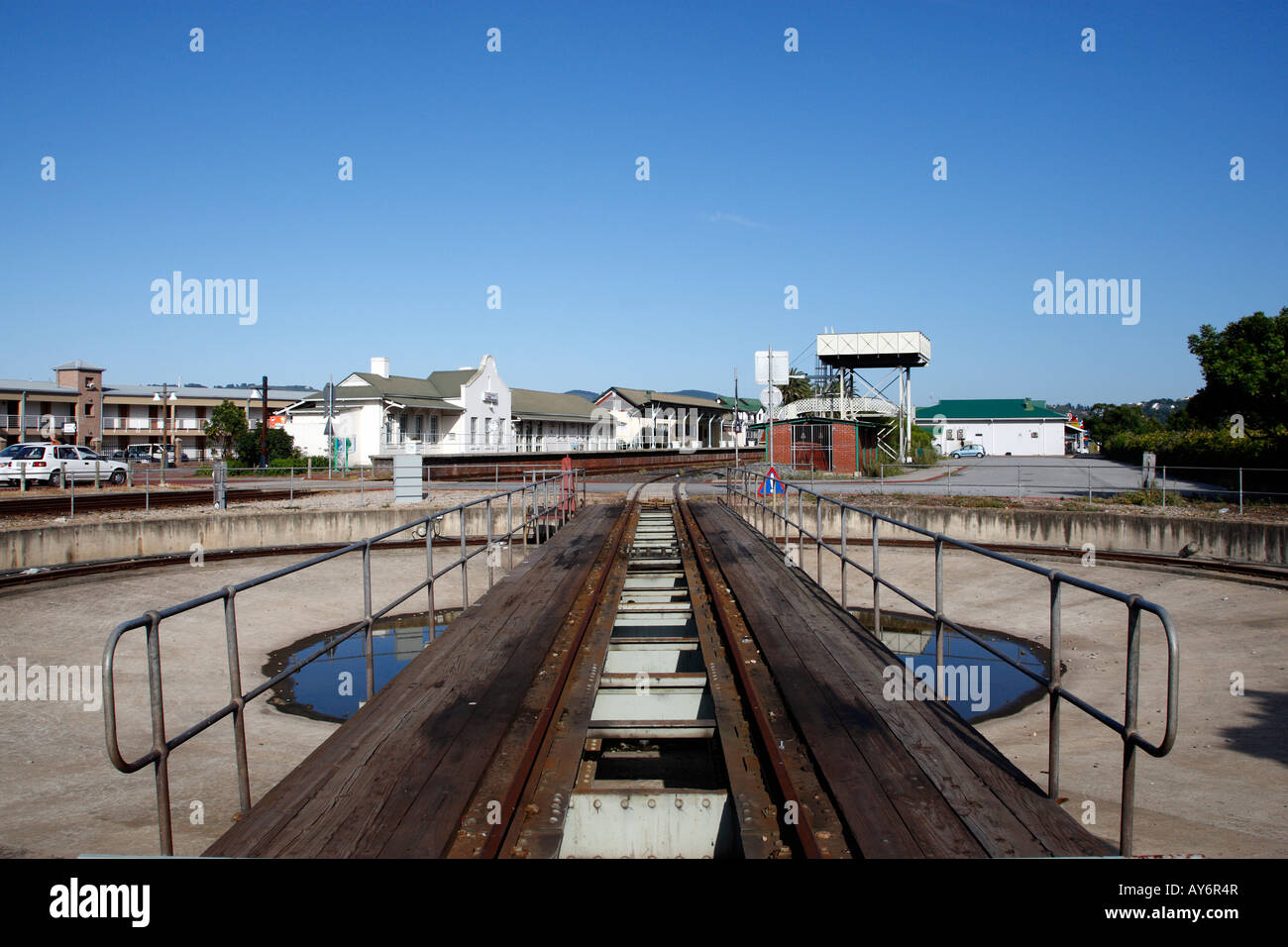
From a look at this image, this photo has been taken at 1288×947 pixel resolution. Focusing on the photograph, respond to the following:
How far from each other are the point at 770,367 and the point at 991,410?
8249 centimetres

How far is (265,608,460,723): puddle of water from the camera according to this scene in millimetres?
11727

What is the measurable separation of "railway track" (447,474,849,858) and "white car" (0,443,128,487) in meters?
28.7

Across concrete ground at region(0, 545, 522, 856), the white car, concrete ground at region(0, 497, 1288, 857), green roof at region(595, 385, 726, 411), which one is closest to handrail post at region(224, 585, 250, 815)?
concrete ground at region(0, 497, 1288, 857)

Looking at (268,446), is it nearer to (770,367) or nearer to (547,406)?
(547,406)

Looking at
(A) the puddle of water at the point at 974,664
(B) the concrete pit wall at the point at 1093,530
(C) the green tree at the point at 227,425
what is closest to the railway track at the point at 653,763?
(A) the puddle of water at the point at 974,664

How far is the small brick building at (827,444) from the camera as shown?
4066 centimetres

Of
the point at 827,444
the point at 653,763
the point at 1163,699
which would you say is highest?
the point at 827,444

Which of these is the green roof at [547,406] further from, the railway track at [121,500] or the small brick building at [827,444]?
the railway track at [121,500]

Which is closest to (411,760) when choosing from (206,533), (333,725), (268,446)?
(333,725)

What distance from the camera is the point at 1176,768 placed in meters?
8.02

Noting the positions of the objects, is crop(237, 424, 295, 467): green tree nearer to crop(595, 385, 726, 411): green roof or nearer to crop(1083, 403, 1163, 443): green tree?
crop(595, 385, 726, 411): green roof

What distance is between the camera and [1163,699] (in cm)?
1048
